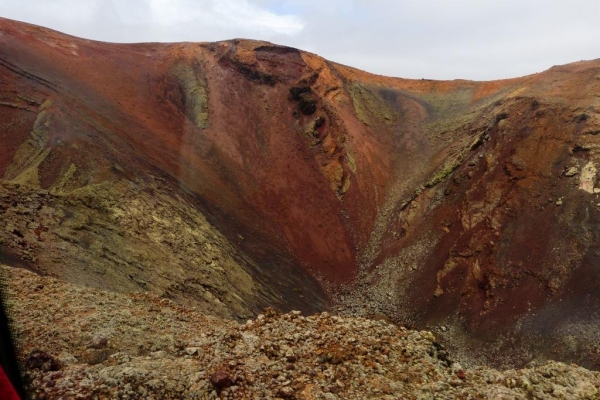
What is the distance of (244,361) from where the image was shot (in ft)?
22.8

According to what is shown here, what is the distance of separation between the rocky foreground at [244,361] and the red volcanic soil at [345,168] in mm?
8865

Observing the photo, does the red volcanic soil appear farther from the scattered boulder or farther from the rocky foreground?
the scattered boulder

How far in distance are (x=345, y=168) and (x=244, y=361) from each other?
23406 millimetres

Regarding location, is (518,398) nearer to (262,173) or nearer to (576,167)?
(576,167)

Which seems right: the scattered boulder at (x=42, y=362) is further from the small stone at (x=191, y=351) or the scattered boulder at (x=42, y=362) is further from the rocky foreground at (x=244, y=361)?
the small stone at (x=191, y=351)

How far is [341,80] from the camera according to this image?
123ft

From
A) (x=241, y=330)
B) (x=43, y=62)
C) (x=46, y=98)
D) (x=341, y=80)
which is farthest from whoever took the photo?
(x=341, y=80)

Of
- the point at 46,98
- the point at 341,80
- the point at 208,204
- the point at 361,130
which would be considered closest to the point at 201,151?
the point at 208,204

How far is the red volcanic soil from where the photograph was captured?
17.1 meters

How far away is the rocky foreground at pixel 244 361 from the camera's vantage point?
20.1ft

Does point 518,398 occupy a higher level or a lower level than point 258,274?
higher

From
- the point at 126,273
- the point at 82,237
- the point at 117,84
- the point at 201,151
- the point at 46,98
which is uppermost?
the point at 117,84

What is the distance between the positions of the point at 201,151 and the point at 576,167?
19.9 metres

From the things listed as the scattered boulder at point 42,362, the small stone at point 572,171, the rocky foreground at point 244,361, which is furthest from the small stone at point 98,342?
the small stone at point 572,171
